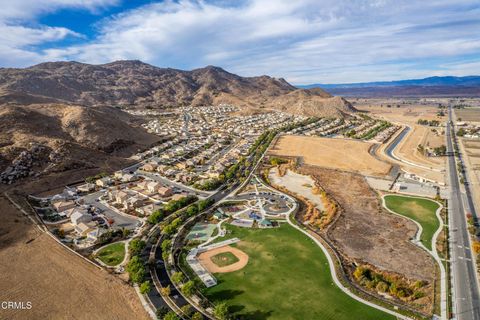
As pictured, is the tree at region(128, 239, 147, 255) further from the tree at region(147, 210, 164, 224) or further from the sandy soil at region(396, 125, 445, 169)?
the sandy soil at region(396, 125, 445, 169)

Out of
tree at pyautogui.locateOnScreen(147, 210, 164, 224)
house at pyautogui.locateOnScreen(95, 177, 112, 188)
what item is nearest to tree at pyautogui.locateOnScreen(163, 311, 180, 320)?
tree at pyautogui.locateOnScreen(147, 210, 164, 224)

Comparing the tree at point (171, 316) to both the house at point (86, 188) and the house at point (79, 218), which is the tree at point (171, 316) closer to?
the house at point (79, 218)

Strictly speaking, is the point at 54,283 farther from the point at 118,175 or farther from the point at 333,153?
the point at 333,153

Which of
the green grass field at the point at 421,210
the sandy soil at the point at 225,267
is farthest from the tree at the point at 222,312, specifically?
the green grass field at the point at 421,210

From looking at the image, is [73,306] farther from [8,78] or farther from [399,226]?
[8,78]

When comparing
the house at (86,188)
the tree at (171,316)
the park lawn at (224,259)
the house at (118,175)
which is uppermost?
the house at (118,175)

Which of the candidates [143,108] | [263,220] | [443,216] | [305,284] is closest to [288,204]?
[263,220]

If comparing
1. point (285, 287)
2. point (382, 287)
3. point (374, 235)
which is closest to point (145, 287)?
point (285, 287)
